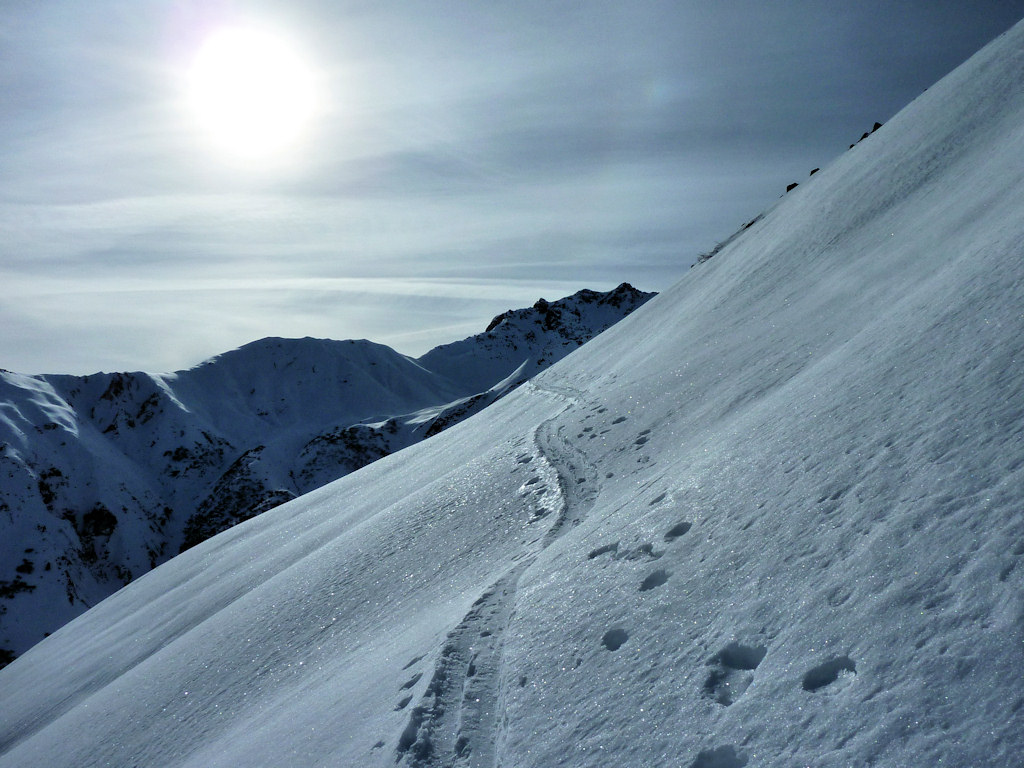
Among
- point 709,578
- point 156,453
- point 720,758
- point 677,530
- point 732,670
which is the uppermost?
point 156,453

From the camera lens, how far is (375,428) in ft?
506

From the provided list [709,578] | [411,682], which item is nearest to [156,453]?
[411,682]

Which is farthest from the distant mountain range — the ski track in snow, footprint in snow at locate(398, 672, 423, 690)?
footprint in snow at locate(398, 672, 423, 690)

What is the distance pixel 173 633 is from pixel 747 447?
14841 mm

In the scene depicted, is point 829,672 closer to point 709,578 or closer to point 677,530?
point 709,578

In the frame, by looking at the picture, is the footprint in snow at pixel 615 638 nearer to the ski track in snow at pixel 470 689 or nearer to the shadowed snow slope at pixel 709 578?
the shadowed snow slope at pixel 709 578

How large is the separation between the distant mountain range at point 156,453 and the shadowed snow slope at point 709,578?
79.3 metres

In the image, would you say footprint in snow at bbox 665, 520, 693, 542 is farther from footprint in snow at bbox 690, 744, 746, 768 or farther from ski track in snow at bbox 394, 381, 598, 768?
footprint in snow at bbox 690, 744, 746, 768

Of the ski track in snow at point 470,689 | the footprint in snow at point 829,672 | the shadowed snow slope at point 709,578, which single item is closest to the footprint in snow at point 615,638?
the shadowed snow slope at point 709,578

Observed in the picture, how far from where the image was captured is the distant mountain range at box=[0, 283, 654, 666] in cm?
11438

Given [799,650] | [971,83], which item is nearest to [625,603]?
[799,650]

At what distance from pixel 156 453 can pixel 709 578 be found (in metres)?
188

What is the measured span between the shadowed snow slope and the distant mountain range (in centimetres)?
7935

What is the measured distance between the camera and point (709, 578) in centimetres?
532
